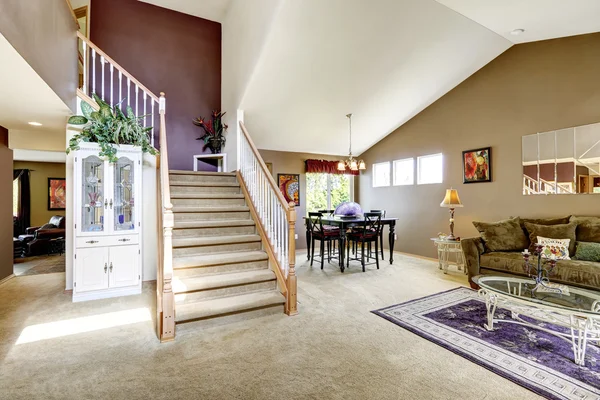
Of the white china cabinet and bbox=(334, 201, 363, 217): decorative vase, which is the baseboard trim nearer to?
the white china cabinet

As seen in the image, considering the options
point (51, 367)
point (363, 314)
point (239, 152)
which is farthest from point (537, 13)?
point (51, 367)

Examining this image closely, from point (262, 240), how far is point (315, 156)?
3.99 m

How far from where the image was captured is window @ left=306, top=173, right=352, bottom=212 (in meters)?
7.46

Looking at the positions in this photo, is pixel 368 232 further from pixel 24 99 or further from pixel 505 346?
pixel 24 99

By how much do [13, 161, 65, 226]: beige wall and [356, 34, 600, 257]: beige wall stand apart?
918 centimetres

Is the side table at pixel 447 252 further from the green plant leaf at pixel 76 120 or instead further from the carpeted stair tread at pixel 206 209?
the green plant leaf at pixel 76 120

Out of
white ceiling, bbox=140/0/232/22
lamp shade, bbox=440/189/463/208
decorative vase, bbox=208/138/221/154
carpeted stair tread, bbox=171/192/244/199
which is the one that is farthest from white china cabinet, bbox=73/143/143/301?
lamp shade, bbox=440/189/463/208

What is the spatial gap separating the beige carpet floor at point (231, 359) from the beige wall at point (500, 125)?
2.86m

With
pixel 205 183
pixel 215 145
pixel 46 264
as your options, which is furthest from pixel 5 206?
pixel 215 145

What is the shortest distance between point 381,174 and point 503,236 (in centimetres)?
345

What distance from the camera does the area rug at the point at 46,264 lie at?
5.18 metres

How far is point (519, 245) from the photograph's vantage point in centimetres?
417

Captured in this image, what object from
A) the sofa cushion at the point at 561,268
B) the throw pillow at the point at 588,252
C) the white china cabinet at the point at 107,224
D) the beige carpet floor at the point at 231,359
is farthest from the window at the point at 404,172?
the white china cabinet at the point at 107,224

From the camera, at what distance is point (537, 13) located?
3510mm
